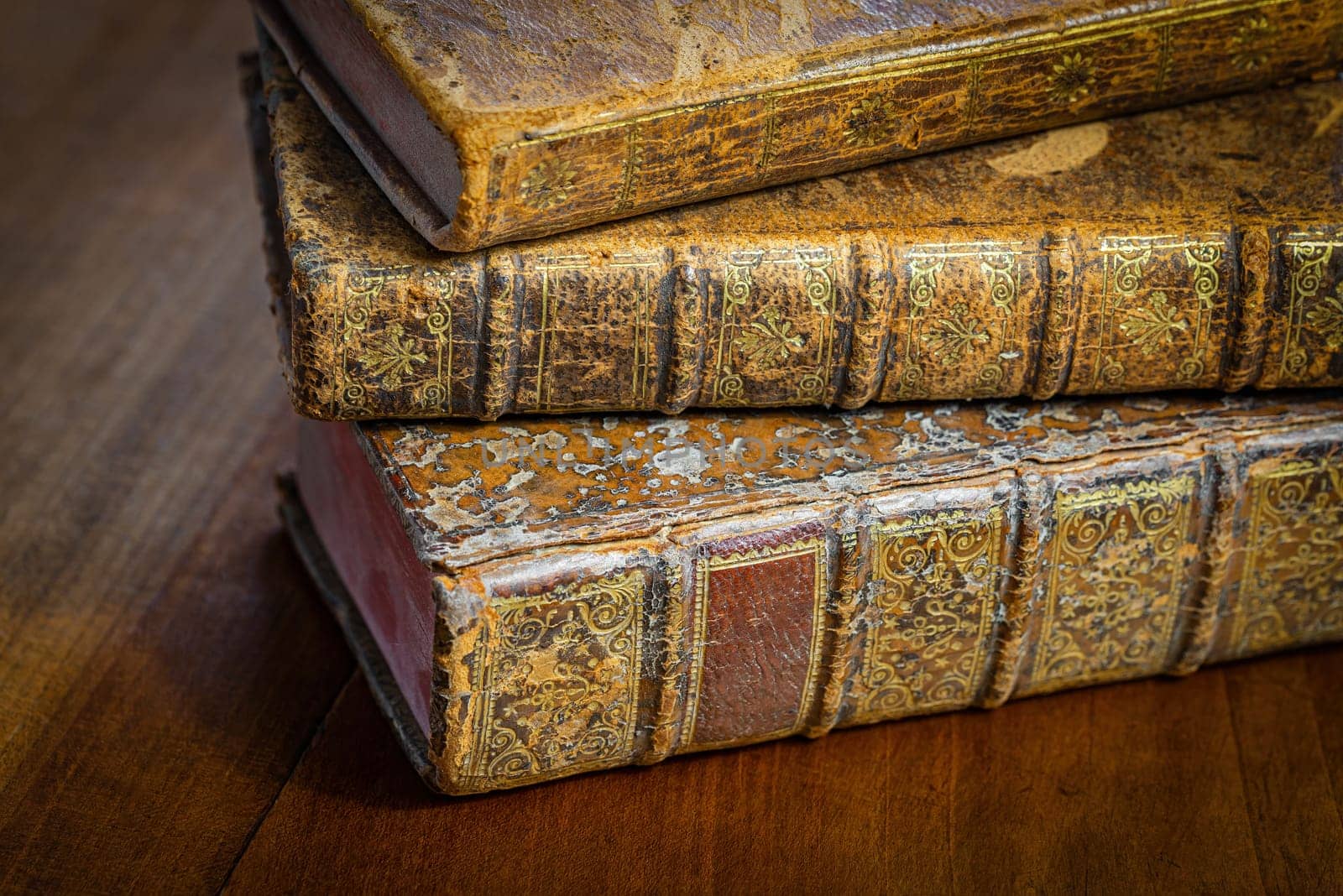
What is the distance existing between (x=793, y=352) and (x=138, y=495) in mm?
590

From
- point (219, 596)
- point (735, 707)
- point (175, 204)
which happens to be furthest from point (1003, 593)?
point (175, 204)

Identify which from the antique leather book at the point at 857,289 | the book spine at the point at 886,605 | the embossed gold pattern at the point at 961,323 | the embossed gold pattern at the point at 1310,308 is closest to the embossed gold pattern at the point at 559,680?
the book spine at the point at 886,605

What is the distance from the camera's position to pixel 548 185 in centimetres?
94

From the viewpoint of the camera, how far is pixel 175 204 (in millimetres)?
1654

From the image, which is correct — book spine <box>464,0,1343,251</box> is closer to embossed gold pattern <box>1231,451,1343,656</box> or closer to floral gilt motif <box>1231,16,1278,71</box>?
floral gilt motif <box>1231,16,1278,71</box>

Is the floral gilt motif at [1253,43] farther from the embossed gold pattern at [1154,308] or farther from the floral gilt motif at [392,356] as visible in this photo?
the floral gilt motif at [392,356]

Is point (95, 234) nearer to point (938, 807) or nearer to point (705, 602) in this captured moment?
point (705, 602)

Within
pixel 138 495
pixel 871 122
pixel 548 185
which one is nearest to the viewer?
pixel 548 185

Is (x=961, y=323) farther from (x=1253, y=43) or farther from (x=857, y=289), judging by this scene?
(x=1253, y=43)

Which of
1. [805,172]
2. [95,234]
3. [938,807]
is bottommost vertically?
[938,807]

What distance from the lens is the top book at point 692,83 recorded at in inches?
36.8

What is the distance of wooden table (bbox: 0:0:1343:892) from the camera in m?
1.01

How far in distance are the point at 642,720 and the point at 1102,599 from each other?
12.8 inches

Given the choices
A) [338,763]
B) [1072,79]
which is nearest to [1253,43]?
[1072,79]
